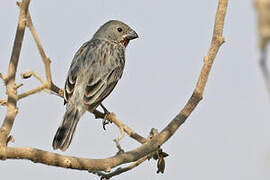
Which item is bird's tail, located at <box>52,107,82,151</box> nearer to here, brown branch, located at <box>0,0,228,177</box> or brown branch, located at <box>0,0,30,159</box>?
brown branch, located at <box>0,0,228,177</box>

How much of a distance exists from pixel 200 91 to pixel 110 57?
3.66m

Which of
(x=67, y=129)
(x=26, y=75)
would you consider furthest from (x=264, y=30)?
(x=67, y=129)

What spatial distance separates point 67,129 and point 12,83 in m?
2.72

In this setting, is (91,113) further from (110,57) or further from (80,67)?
(110,57)

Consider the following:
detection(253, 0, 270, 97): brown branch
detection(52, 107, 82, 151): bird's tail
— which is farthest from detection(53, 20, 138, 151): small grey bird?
detection(253, 0, 270, 97): brown branch

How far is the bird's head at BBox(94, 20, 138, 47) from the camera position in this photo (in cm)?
789

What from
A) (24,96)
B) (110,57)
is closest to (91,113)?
(110,57)

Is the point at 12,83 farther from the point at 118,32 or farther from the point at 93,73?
the point at 118,32

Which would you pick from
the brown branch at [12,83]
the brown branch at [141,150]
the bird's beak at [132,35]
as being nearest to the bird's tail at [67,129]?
the brown branch at [141,150]

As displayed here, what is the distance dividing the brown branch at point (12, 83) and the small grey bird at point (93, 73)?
2.33 m

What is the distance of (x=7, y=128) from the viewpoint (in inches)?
97.2

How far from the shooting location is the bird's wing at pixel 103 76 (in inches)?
233

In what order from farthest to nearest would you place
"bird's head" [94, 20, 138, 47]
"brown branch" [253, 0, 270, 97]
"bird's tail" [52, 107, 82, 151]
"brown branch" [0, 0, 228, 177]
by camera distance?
1. "bird's head" [94, 20, 138, 47]
2. "bird's tail" [52, 107, 82, 151]
3. "brown branch" [0, 0, 228, 177]
4. "brown branch" [253, 0, 270, 97]

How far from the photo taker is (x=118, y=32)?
26.0ft
